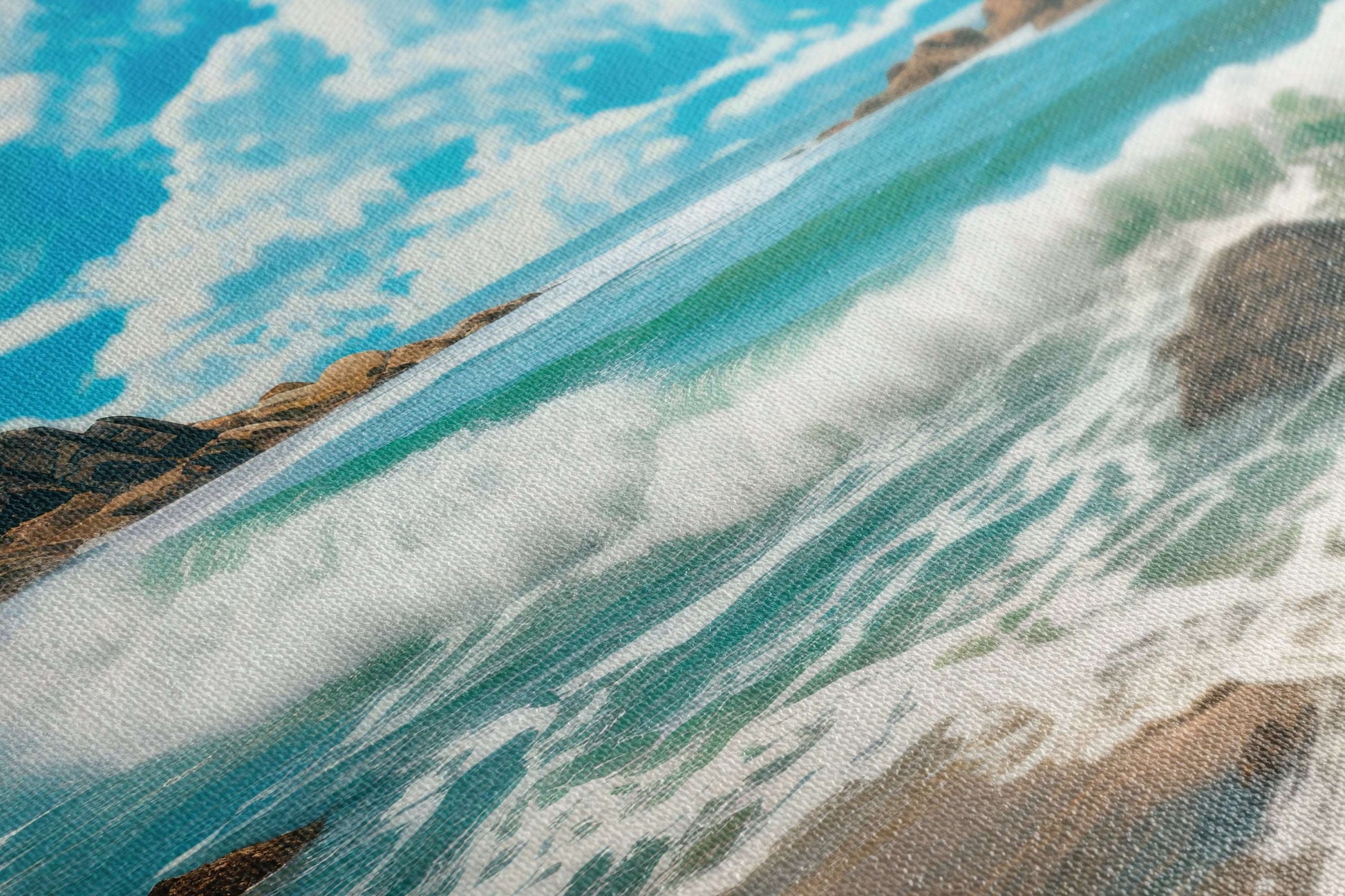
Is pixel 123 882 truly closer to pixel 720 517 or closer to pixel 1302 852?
pixel 720 517

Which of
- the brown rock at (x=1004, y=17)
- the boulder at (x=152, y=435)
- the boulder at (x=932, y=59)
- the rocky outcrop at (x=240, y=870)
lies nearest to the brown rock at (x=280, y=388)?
the boulder at (x=152, y=435)

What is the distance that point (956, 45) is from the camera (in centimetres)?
240

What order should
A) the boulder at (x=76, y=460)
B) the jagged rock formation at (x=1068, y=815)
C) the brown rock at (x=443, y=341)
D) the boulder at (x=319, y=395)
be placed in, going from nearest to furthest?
the jagged rock formation at (x=1068, y=815)
the boulder at (x=76, y=460)
the boulder at (x=319, y=395)
the brown rock at (x=443, y=341)

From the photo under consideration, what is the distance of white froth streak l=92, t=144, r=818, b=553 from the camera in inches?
66.6

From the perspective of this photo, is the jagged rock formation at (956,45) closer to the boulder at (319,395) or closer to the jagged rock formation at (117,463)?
the boulder at (319,395)

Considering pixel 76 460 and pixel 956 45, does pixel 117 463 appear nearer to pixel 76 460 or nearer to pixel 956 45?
pixel 76 460

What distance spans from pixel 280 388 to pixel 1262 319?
1897mm

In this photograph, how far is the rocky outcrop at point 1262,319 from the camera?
197cm

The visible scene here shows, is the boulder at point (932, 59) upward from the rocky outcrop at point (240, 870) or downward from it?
upward

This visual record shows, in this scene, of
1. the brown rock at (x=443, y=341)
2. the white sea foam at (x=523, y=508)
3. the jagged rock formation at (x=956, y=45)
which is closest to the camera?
the white sea foam at (x=523, y=508)

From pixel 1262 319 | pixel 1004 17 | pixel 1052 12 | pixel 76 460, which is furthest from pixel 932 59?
pixel 76 460

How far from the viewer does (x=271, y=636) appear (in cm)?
161

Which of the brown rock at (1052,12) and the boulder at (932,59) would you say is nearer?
the boulder at (932,59)

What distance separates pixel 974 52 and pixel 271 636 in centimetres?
198
